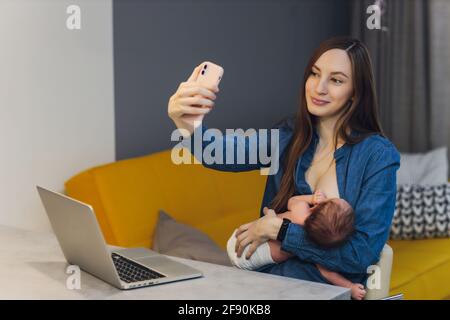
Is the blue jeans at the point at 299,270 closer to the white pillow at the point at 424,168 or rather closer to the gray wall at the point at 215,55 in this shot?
the gray wall at the point at 215,55

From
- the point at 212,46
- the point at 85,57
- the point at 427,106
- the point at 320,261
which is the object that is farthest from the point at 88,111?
the point at 427,106

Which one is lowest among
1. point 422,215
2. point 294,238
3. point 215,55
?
point 422,215

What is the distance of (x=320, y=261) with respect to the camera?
1.76 meters

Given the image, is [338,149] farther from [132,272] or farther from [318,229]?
[132,272]

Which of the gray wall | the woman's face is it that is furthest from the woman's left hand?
the gray wall

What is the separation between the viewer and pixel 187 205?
2967 millimetres

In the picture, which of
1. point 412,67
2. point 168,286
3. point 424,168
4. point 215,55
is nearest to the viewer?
point 168,286

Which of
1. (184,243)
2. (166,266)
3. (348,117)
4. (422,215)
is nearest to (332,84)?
(348,117)

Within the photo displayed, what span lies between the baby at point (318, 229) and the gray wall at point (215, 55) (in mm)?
1259

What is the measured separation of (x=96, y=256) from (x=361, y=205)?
58 cm

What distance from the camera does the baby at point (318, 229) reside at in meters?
1.71

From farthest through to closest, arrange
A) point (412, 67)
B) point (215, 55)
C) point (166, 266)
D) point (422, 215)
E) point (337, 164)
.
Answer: point (412, 67), point (215, 55), point (422, 215), point (337, 164), point (166, 266)

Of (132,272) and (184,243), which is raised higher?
(132,272)

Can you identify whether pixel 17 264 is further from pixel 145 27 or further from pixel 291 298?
pixel 145 27
